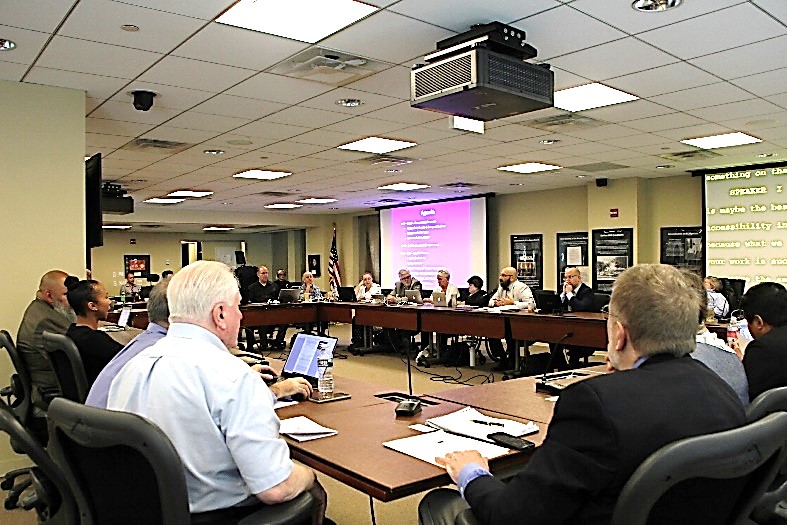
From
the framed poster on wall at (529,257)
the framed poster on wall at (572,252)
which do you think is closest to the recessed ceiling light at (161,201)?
the framed poster on wall at (529,257)

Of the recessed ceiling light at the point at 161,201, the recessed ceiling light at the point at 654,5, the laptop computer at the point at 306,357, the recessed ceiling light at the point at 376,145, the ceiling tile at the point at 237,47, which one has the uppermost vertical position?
the ceiling tile at the point at 237,47

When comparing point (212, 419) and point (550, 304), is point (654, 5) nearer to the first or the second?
point (212, 419)

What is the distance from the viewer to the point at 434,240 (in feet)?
44.7

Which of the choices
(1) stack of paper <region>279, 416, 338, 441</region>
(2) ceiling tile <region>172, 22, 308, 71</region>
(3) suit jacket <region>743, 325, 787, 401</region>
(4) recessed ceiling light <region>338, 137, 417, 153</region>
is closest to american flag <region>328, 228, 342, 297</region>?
(4) recessed ceiling light <region>338, 137, 417, 153</region>

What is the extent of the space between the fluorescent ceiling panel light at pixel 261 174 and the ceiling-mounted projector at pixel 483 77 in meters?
5.62

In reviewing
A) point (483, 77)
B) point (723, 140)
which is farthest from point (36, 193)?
point (723, 140)

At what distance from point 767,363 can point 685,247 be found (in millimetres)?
8111

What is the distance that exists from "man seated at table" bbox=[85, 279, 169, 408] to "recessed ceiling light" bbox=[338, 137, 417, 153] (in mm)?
4048

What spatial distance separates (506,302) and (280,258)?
13851 mm

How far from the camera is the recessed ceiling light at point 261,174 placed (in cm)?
908

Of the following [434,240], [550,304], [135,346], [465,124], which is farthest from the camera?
[434,240]

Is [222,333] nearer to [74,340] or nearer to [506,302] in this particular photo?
[74,340]

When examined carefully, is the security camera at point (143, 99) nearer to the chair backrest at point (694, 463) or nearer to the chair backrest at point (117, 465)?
the chair backrest at point (117, 465)

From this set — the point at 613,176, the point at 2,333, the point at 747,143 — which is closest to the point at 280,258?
the point at 613,176
